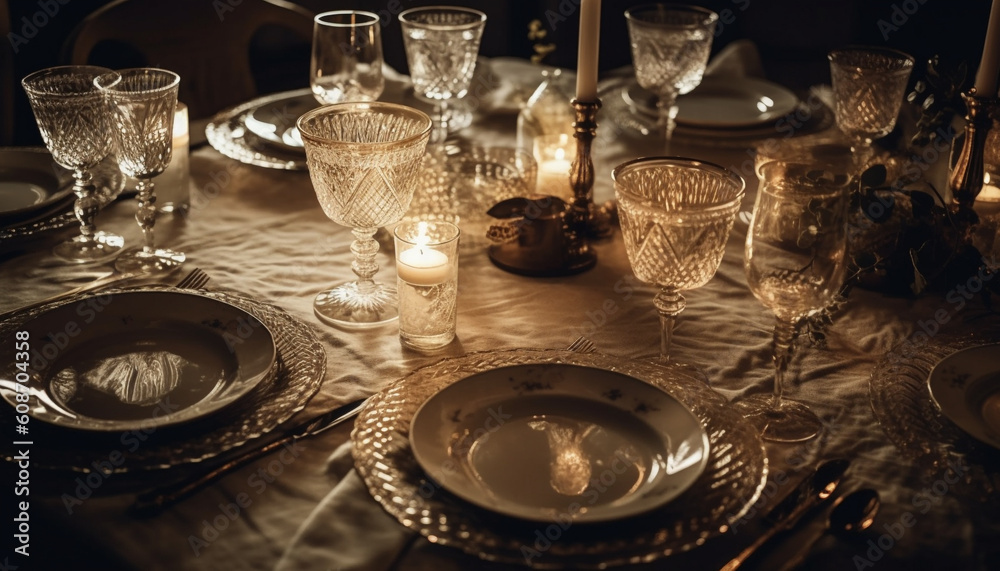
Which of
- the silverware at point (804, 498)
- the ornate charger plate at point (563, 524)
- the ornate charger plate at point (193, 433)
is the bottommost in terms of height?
the silverware at point (804, 498)

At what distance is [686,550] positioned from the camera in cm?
63

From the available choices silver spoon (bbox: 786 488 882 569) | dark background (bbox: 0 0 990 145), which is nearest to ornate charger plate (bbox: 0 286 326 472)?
silver spoon (bbox: 786 488 882 569)

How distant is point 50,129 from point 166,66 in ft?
2.95

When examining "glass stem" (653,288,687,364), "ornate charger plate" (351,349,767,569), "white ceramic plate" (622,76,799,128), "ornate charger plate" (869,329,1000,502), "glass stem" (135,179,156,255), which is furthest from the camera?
"white ceramic plate" (622,76,799,128)

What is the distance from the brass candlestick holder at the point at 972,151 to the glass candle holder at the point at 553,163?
1.61 feet

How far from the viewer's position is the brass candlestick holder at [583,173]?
1087 mm

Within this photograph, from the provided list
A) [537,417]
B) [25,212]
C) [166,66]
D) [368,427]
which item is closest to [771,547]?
[537,417]

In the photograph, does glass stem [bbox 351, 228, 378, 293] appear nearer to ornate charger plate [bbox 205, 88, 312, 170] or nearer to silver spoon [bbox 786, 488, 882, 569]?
ornate charger plate [bbox 205, 88, 312, 170]

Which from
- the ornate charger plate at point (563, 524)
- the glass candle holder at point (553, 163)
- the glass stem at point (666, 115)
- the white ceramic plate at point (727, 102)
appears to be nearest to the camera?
Answer: the ornate charger plate at point (563, 524)

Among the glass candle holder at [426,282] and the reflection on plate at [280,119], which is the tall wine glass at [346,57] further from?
the glass candle holder at [426,282]

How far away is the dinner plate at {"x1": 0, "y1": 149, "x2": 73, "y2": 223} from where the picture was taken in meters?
1.18

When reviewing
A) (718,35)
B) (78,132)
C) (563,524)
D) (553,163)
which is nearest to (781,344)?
(563,524)

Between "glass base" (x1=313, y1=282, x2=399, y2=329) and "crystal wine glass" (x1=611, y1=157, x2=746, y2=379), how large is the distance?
300mm

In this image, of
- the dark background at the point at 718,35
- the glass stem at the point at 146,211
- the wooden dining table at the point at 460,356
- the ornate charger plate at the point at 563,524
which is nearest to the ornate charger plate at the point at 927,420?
the wooden dining table at the point at 460,356
